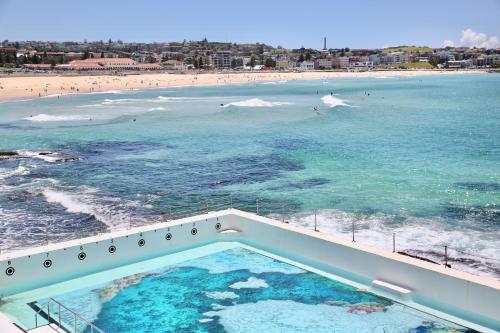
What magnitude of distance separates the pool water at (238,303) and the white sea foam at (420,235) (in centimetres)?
467

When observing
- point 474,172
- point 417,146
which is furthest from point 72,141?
point 474,172

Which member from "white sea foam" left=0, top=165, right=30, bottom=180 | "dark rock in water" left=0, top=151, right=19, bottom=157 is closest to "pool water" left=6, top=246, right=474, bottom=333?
"white sea foam" left=0, top=165, right=30, bottom=180

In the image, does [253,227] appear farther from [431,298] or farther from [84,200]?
[84,200]

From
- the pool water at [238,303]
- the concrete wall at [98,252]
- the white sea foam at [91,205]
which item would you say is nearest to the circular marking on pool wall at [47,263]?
the concrete wall at [98,252]

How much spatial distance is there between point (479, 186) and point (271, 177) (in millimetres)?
10395

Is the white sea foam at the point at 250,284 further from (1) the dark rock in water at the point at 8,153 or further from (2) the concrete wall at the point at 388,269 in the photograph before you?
(1) the dark rock in water at the point at 8,153

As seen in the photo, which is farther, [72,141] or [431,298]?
[72,141]

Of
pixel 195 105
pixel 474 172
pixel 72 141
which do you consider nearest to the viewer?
pixel 474 172

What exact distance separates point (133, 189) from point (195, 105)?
187ft

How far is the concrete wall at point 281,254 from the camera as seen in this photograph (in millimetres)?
12219

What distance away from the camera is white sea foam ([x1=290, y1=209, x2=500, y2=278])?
17328 millimetres

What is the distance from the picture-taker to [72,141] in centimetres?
4456

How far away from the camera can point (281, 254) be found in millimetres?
16234

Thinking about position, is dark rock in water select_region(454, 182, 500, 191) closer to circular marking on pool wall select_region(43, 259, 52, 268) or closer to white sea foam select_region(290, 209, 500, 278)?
white sea foam select_region(290, 209, 500, 278)
